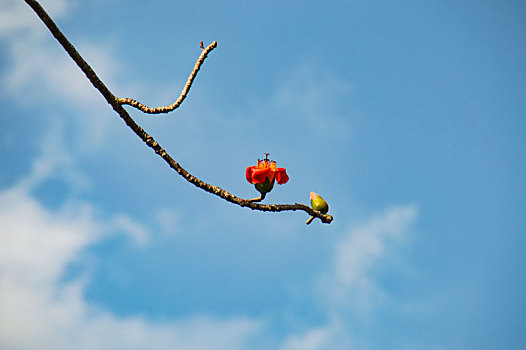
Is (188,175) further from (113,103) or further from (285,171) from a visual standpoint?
(285,171)

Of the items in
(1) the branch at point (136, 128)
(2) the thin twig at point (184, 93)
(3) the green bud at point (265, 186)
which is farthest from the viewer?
(3) the green bud at point (265, 186)

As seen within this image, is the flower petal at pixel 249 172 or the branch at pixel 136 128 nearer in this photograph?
the branch at pixel 136 128

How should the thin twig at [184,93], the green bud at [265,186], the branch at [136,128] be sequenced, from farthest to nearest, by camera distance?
1. the green bud at [265,186]
2. the thin twig at [184,93]
3. the branch at [136,128]

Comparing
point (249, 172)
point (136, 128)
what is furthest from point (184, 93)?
point (249, 172)

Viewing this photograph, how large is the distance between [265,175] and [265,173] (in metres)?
0.01

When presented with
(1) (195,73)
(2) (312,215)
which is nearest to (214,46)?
(1) (195,73)

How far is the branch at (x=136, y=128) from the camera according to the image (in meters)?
2.00

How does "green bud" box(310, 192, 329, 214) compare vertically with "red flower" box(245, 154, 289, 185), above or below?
below

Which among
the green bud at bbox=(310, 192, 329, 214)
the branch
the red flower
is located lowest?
the branch

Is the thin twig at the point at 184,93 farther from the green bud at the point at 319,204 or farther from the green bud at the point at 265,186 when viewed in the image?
the green bud at the point at 319,204

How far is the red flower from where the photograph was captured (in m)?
3.01

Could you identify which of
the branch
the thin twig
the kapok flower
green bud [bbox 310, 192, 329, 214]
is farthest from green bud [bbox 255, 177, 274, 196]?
the thin twig

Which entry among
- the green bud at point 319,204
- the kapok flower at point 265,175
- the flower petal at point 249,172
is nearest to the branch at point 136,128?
the green bud at point 319,204

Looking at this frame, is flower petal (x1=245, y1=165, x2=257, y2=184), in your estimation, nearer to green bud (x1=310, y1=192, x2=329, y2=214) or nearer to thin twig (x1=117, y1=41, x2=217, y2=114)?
green bud (x1=310, y1=192, x2=329, y2=214)
